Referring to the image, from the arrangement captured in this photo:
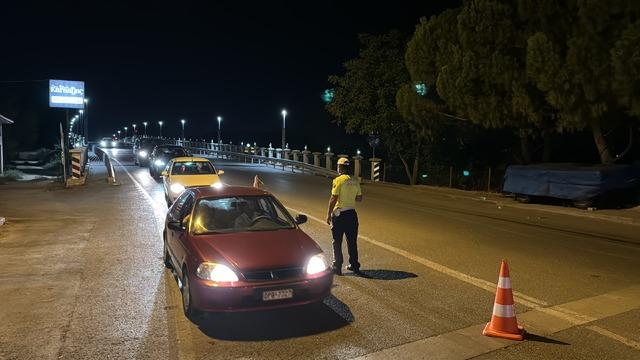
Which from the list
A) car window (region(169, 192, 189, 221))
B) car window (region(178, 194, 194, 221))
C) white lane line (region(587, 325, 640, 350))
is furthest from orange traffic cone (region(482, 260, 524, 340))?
car window (region(169, 192, 189, 221))

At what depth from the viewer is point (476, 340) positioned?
594cm

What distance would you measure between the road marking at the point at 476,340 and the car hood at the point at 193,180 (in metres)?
12.1

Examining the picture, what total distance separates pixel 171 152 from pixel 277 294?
25.4 metres

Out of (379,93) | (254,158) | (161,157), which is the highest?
(379,93)

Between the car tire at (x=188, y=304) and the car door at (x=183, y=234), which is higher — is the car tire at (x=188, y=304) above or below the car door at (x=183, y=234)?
below

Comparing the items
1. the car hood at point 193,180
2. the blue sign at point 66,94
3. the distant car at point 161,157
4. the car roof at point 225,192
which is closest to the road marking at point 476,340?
the car roof at point 225,192

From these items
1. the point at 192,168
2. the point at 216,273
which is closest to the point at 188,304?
the point at 216,273

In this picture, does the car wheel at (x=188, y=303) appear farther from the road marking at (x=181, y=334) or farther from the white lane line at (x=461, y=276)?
the white lane line at (x=461, y=276)

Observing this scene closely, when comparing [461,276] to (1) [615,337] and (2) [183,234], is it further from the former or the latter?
(2) [183,234]

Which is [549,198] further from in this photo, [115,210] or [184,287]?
[184,287]

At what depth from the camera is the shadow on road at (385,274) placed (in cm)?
864

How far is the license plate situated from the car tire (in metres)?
0.88

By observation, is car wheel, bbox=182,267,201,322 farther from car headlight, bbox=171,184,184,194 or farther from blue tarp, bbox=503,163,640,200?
blue tarp, bbox=503,163,640,200

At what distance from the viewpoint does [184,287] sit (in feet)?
22.4
